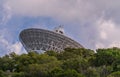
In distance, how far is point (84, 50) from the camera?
8225cm

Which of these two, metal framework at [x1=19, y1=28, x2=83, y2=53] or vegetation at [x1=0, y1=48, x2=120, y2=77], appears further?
metal framework at [x1=19, y1=28, x2=83, y2=53]

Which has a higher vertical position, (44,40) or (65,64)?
(44,40)

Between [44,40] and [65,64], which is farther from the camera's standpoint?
[44,40]

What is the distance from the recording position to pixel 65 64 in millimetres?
65938

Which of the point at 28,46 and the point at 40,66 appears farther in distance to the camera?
the point at 28,46

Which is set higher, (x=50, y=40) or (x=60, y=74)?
(x=50, y=40)

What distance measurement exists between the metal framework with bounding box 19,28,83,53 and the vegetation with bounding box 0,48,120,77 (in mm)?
2670

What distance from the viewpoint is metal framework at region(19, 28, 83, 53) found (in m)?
80.4

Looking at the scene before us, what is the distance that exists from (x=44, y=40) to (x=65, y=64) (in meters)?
17.8

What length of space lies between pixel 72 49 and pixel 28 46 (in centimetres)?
1335

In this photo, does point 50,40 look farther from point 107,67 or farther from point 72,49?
point 107,67

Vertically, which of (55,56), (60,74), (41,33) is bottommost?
(60,74)

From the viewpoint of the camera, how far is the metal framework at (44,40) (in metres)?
80.4

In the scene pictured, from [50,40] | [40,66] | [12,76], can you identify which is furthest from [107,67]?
[50,40]
